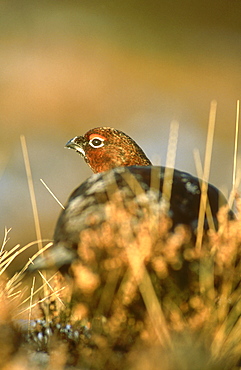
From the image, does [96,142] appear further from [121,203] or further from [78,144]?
[121,203]

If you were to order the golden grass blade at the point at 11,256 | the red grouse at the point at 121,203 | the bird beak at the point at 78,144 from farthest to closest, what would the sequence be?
the bird beak at the point at 78,144, the golden grass blade at the point at 11,256, the red grouse at the point at 121,203

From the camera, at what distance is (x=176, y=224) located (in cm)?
306

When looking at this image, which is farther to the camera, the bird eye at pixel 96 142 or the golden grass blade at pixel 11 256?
the bird eye at pixel 96 142

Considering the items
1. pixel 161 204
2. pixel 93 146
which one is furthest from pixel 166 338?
pixel 93 146

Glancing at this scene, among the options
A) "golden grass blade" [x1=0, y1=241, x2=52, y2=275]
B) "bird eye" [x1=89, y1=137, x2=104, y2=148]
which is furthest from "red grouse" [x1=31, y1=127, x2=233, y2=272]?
"bird eye" [x1=89, y1=137, x2=104, y2=148]

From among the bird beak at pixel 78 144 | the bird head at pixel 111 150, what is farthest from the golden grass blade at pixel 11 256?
the bird beak at pixel 78 144

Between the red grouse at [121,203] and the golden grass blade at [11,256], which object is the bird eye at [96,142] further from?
the golden grass blade at [11,256]

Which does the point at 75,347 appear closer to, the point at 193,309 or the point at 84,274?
the point at 84,274

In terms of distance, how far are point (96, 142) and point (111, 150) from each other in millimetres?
170

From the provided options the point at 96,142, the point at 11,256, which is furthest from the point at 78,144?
the point at 11,256

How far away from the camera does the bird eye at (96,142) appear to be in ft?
14.8

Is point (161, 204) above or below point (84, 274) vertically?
above

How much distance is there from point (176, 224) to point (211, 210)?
26 cm

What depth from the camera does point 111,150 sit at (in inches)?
176
